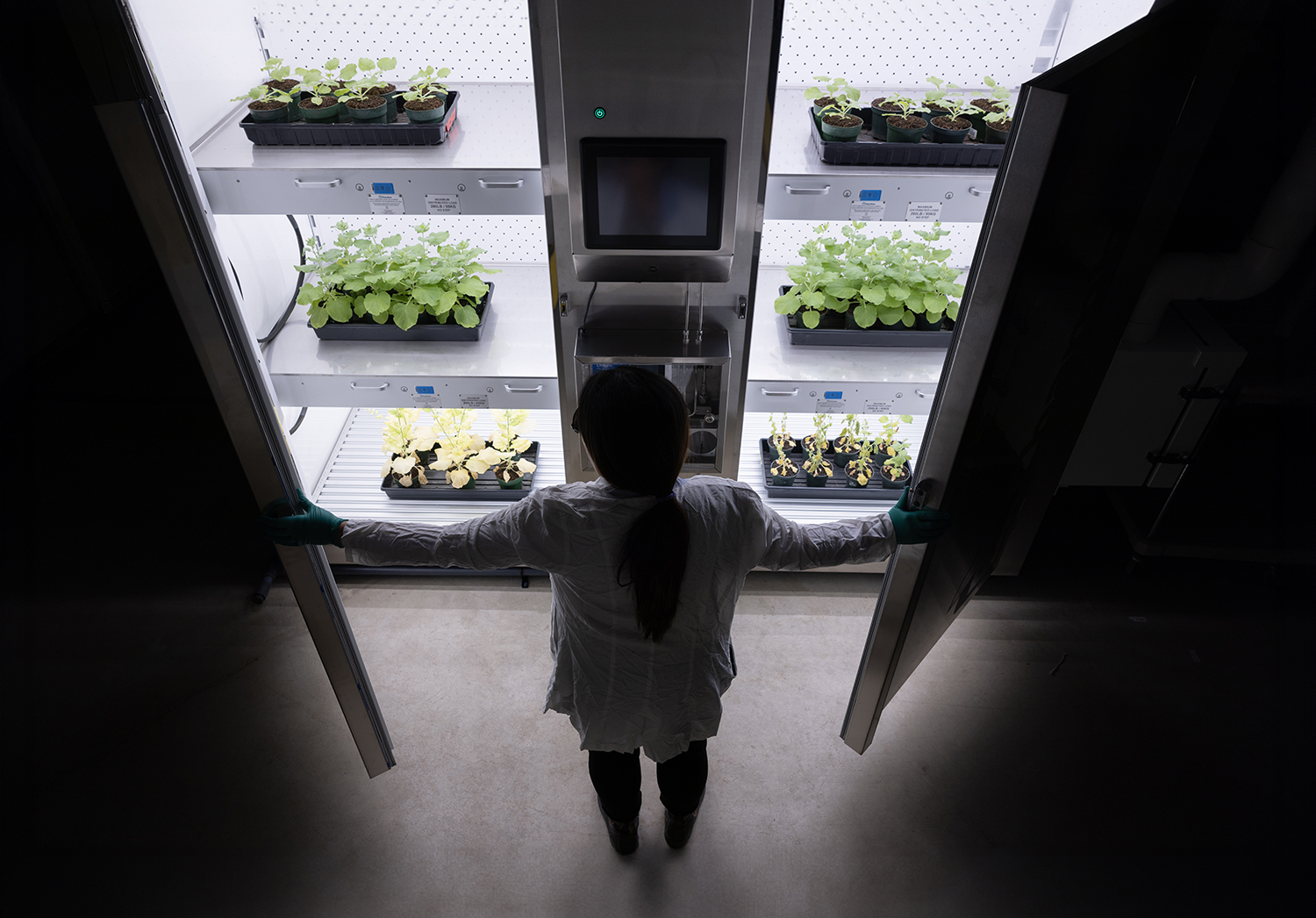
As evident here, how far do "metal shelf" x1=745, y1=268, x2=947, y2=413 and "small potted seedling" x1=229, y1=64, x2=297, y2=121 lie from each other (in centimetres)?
136

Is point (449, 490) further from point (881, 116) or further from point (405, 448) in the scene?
point (881, 116)

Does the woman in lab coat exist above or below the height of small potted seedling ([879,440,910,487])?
above

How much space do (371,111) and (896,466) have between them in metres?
1.93

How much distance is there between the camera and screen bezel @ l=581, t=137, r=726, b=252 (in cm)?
169

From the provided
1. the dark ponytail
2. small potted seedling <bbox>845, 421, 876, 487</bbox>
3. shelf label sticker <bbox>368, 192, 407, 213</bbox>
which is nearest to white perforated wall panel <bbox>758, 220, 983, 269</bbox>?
small potted seedling <bbox>845, 421, 876, 487</bbox>

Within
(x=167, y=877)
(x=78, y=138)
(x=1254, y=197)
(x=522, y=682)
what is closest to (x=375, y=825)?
(x=522, y=682)

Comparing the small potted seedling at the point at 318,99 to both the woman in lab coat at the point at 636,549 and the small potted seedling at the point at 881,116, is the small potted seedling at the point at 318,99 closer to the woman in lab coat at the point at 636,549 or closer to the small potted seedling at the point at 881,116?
the woman in lab coat at the point at 636,549

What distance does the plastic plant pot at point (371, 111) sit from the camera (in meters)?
2.00

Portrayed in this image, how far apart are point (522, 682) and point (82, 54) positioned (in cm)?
189

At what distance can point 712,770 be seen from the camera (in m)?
2.17

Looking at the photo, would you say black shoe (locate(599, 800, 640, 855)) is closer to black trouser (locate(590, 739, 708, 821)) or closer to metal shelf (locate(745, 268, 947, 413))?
black trouser (locate(590, 739, 708, 821))

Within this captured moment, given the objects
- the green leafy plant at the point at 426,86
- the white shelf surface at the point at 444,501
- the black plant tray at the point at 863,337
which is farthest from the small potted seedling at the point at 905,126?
the green leafy plant at the point at 426,86

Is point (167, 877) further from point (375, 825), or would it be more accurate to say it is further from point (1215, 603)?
point (1215, 603)

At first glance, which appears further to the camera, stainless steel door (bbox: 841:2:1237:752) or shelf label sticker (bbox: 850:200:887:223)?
shelf label sticker (bbox: 850:200:887:223)
